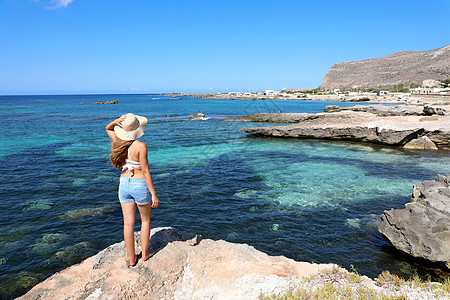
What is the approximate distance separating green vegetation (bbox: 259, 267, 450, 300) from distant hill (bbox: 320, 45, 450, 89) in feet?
524

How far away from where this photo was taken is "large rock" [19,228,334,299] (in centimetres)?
473

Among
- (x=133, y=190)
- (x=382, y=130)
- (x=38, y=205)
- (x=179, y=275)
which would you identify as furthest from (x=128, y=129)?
(x=382, y=130)

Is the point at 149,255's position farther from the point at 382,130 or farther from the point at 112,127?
the point at 382,130

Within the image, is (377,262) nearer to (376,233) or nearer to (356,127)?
(376,233)

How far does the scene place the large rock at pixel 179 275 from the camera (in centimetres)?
473

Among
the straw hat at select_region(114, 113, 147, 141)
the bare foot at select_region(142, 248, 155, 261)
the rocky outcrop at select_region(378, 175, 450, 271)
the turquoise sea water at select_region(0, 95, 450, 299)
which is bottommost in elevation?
the turquoise sea water at select_region(0, 95, 450, 299)

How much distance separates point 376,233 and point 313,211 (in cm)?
237

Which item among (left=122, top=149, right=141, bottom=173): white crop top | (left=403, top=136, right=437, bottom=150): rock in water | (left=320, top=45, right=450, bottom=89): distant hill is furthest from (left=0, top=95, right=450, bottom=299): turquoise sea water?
(left=320, top=45, right=450, bottom=89): distant hill

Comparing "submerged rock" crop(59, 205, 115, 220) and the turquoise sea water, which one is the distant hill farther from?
"submerged rock" crop(59, 205, 115, 220)

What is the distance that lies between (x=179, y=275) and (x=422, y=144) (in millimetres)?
24623

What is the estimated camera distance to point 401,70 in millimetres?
157375

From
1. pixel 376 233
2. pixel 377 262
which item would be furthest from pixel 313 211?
pixel 377 262

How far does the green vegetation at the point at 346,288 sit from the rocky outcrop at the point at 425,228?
258 cm

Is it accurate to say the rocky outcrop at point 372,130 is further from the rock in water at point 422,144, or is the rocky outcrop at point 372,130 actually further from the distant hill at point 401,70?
the distant hill at point 401,70
